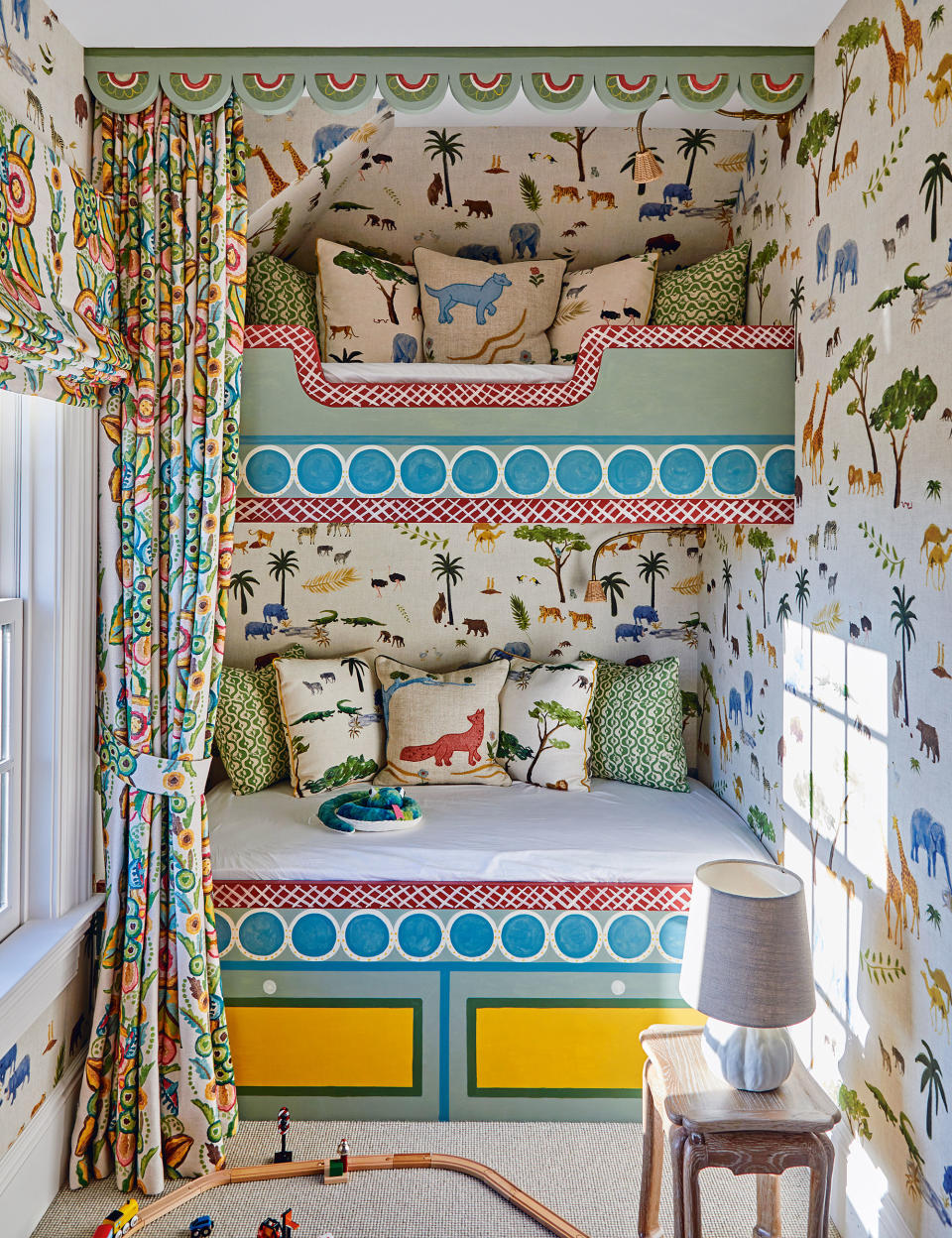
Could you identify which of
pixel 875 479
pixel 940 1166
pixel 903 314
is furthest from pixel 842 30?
pixel 940 1166

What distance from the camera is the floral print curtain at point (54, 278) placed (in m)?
1.82

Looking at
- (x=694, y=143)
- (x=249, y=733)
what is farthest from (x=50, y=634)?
(x=694, y=143)

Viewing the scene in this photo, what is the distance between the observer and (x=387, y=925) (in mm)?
2479

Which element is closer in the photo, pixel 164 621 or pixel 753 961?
pixel 753 961

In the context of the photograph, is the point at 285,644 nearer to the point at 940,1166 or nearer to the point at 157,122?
the point at 157,122

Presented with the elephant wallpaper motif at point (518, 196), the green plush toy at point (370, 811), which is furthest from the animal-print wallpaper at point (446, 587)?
the elephant wallpaper motif at point (518, 196)

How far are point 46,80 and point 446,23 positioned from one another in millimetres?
917

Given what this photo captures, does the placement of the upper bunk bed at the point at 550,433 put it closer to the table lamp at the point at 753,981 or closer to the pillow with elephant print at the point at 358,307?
the pillow with elephant print at the point at 358,307

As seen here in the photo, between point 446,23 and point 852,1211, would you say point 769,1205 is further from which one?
point 446,23

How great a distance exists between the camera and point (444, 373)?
2.55 metres

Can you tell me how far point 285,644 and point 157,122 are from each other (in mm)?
1671

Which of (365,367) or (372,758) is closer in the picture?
(365,367)

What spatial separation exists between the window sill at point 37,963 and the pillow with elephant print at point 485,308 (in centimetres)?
191

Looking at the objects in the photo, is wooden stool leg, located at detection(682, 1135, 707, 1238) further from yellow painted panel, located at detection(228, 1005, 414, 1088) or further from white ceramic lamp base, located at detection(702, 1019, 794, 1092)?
yellow painted panel, located at detection(228, 1005, 414, 1088)
